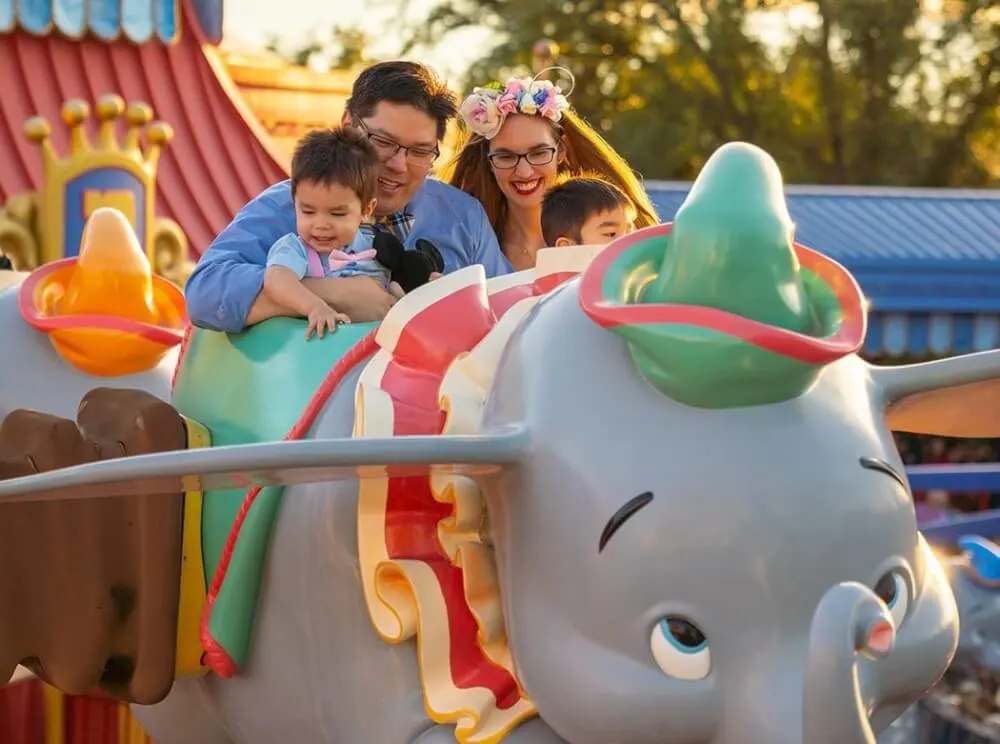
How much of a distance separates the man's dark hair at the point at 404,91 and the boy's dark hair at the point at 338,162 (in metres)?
0.24

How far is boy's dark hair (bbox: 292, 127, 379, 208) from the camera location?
8.65ft

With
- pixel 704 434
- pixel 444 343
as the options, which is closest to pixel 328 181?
pixel 444 343

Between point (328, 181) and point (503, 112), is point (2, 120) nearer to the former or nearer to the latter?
point (503, 112)

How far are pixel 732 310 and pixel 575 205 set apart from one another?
0.92 meters

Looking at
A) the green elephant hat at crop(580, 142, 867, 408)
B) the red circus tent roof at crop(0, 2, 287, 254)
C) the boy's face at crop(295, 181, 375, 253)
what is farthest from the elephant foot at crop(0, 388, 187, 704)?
the red circus tent roof at crop(0, 2, 287, 254)

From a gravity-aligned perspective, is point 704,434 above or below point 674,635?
above

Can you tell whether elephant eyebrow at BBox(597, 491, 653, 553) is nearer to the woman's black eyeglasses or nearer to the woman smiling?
the woman smiling

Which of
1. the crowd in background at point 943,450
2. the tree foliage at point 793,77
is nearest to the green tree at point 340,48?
the tree foliage at point 793,77

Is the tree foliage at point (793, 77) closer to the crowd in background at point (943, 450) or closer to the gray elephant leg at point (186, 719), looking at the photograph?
the crowd in background at point (943, 450)

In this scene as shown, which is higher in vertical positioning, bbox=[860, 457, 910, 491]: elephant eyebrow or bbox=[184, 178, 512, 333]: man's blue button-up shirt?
bbox=[184, 178, 512, 333]: man's blue button-up shirt

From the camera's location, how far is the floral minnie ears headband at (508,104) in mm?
3266

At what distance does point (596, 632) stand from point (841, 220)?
712 centimetres

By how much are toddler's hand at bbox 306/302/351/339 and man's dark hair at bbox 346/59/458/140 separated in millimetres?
453

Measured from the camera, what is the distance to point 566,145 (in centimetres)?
342
